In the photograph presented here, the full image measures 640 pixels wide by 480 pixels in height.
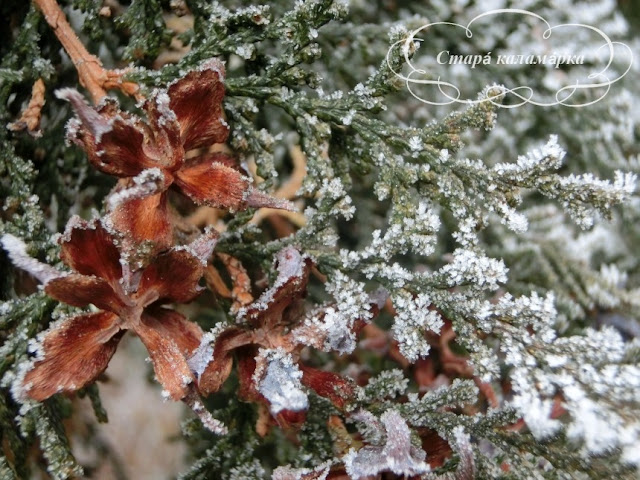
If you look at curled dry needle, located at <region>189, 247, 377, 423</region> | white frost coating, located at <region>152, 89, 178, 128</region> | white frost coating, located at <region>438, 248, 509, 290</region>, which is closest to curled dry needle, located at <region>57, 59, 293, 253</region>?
white frost coating, located at <region>152, 89, 178, 128</region>

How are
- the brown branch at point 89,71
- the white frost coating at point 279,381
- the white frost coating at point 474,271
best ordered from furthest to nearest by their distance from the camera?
1. the brown branch at point 89,71
2. the white frost coating at point 474,271
3. the white frost coating at point 279,381

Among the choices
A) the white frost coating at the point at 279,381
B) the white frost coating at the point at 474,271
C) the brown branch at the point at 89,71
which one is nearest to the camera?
the white frost coating at the point at 279,381

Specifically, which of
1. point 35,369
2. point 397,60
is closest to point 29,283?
point 35,369

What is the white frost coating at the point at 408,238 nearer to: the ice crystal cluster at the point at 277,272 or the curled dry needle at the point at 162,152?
the ice crystal cluster at the point at 277,272

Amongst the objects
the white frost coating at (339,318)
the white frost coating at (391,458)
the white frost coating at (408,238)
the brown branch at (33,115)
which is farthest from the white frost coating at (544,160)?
the brown branch at (33,115)

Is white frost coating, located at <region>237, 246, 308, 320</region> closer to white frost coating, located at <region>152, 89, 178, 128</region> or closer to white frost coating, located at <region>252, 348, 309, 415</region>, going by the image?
white frost coating, located at <region>252, 348, 309, 415</region>

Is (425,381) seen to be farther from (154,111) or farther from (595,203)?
(154,111)

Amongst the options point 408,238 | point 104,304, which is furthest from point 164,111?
point 408,238
